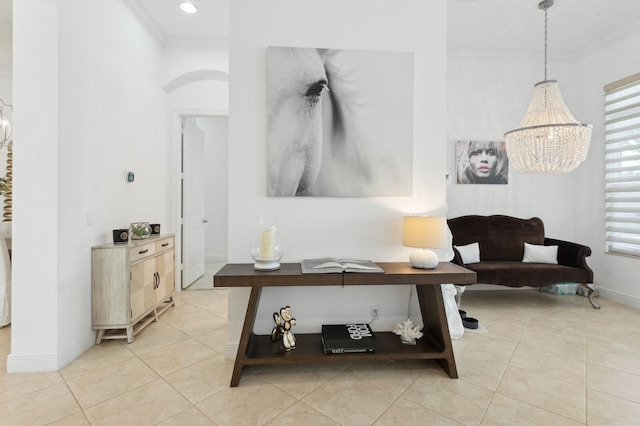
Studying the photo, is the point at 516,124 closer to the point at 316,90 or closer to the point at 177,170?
the point at 316,90

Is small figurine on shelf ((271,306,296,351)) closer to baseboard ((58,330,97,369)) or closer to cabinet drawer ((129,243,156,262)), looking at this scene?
cabinet drawer ((129,243,156,262))

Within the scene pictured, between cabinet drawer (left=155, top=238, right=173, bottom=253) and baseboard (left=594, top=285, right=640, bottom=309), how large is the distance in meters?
5.10

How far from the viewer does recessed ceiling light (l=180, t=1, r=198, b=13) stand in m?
3.09

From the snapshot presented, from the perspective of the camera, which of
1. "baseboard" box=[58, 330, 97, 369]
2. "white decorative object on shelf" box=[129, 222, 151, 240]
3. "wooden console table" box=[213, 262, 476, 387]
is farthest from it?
"white decorative object on shelf" box=[129, 222, 151, 240]

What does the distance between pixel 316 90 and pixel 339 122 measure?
301 millimetres

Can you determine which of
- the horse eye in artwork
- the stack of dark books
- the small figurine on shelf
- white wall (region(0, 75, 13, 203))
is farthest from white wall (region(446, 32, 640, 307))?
white wall (region(0, 75, 13, 203))

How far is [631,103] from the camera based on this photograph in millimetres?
3703

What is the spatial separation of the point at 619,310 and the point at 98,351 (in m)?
5.24

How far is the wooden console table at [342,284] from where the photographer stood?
1.97 meters

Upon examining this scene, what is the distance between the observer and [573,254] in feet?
12.1

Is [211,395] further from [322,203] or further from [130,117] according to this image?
[130,117]

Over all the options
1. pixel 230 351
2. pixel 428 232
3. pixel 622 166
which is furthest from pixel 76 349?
pixel 622 166

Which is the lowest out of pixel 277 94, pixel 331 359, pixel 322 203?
pixel 331 359

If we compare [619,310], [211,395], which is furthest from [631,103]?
[211,395]
